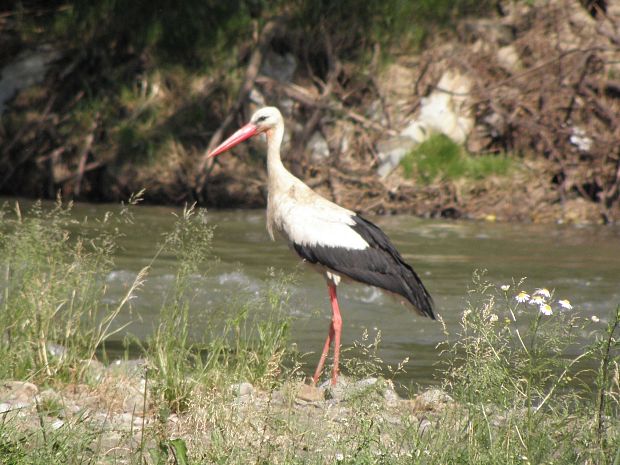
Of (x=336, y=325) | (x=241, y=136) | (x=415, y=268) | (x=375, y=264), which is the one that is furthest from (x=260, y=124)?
(x=415, y=268)

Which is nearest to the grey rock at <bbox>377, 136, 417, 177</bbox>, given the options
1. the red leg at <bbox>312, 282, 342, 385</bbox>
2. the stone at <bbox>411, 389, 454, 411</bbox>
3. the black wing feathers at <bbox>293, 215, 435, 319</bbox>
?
the red leg at <bbox>312, 282, 342, 385</bbox>

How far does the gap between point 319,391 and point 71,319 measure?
130cm

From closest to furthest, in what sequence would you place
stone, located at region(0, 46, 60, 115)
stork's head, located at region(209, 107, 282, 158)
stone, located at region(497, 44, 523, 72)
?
stork's head, located at region(209, 107, 282, 158) < stone, located at region(497, 44, 523, 72) < stone, located at region(0, 46, 60, 115)

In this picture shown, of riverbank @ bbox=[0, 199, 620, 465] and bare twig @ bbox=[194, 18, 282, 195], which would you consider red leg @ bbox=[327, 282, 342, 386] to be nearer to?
riverbank @ bbox=[0, 199, 620, 465]

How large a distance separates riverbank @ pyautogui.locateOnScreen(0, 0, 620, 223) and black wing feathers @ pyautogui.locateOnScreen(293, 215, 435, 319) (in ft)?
21.6

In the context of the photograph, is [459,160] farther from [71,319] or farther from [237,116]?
[71,319]

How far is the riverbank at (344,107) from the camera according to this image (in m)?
13.7

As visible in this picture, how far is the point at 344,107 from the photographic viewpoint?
14.9 meters

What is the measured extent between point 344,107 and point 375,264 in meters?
8.12

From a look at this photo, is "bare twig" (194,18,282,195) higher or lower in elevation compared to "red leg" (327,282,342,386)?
higher

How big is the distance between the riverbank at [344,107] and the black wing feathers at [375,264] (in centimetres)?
657

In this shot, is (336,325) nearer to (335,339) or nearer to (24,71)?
(335,339)

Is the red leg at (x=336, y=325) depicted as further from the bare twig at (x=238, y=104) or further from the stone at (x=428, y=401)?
the bare twig at (x=238, y=104)

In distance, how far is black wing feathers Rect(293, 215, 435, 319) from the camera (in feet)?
22.6
